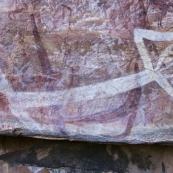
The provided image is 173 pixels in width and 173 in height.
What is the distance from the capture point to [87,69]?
111 centimetres

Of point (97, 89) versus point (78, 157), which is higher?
point (97, 89)

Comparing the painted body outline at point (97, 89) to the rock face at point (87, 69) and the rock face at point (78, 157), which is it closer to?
the rock face at point (87, 69)

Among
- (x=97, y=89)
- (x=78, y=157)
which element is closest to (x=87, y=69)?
(x=97, y=89)

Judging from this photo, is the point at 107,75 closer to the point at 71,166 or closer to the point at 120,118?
the point at 120,118

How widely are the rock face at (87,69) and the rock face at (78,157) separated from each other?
11 cm

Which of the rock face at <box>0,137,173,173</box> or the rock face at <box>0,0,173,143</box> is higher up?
the rock face at <box>0,0,173,143</box>

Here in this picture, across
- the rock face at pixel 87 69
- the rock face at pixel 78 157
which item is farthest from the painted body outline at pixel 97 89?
the rock face at pixel 78 157

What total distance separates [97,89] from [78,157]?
294mm

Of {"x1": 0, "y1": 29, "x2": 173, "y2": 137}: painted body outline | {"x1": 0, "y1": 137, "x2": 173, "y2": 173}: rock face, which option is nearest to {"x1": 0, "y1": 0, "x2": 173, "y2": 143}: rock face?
{"x1": 0, "y1": 29, "x2": 173, "y2": 137}: painted body outline

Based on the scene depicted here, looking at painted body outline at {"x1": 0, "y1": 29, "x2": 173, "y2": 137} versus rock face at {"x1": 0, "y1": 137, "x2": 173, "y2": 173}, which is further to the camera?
rock face at {"x1": 0, "y1": 137, "x2": 173, "y2": 173}

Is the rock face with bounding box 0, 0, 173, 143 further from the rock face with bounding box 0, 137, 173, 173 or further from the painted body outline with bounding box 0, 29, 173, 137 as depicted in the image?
the rock face with bounding box 0, 137, 173, 173

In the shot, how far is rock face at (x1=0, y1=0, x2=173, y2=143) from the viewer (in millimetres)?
1062

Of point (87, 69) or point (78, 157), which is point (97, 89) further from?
point (78, 157)

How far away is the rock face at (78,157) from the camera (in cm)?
117
